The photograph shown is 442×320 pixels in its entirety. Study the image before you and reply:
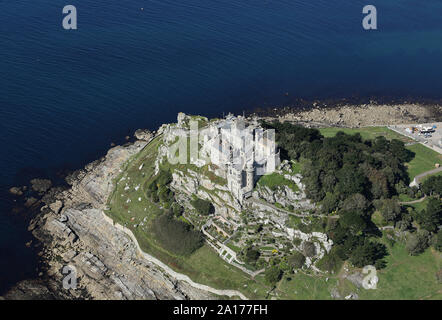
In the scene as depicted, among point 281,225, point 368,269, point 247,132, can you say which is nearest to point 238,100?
point 247,132

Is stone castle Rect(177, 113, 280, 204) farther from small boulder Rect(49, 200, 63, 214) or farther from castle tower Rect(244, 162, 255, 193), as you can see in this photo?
small boulder Rect(49, 200, 63, 214)

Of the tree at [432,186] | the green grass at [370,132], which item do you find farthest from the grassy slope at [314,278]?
the green grass at [370,132]

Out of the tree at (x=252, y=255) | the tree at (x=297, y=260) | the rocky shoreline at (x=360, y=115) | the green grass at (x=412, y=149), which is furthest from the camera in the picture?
the rocky shoreline at (x=360, y=115)

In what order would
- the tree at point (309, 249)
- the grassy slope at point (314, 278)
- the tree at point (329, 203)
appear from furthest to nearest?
the tree at point (329, 203)
the tree at point (309, 249)
the grassy slope at point (314, 278)

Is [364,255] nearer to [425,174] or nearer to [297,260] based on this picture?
[297,260]

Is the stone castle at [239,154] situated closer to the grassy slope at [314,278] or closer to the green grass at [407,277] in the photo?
the grassy slope at [314,278]

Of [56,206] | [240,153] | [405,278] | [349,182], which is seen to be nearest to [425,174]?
[349,182]
